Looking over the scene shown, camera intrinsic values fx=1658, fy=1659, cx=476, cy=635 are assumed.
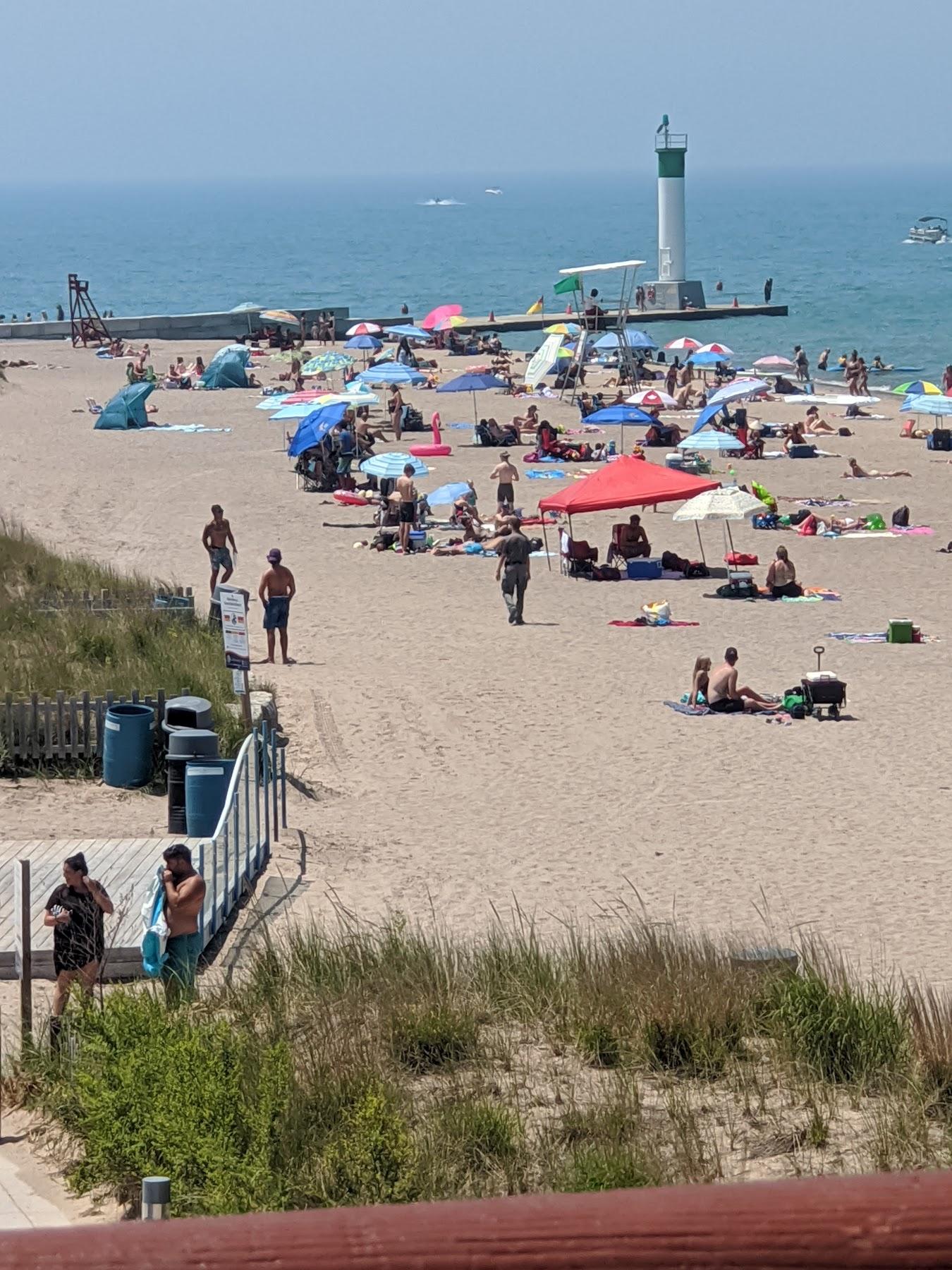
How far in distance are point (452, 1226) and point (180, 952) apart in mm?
7230

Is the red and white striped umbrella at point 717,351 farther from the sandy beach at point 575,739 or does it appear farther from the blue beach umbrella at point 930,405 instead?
the sandy beach at point 575,739

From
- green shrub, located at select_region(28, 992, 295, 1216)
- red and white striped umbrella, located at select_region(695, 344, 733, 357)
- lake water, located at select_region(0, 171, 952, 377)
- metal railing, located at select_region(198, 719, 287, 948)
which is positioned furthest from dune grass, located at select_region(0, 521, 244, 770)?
lake water, located at select_region(0, 171, 952, 377)

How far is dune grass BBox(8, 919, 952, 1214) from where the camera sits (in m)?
5.15

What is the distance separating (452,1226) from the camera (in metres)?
0.94

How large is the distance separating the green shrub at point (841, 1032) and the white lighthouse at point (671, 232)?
58607 millimetres

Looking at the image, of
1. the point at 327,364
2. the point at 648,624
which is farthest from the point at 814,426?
the point at 648,624

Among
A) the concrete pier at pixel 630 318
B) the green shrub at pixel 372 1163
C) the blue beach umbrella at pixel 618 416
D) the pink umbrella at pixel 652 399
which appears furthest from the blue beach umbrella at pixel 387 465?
the concrete pier at pixel 630 318

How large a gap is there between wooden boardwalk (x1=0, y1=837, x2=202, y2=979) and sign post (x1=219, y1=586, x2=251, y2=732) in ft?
5.38

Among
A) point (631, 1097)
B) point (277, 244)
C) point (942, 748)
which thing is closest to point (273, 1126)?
point (631, 1097)

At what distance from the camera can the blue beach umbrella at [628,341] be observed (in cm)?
4019

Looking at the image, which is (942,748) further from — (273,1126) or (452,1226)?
(452,1226)

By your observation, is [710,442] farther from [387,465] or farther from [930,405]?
[930,405]

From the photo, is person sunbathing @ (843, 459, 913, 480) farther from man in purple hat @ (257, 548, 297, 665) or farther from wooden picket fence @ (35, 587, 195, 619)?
wooden picket fence @ (35, 587, 195, 619)

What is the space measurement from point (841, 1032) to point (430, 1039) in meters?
1.53
